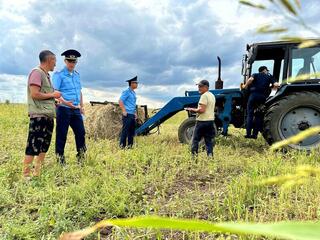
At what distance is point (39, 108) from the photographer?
202 inches

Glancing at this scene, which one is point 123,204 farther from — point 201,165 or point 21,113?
point 21,113

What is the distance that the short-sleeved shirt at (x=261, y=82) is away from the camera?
302 inches

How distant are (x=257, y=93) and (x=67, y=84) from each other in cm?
338

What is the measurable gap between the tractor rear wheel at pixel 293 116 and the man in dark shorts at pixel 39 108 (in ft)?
12.2

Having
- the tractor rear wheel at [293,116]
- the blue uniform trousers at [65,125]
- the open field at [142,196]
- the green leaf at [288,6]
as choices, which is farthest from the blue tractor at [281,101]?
the green leaf at [288,6]

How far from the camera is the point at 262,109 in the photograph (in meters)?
7.77

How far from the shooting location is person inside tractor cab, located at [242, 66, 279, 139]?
7672 millimetres

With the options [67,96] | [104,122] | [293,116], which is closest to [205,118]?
[293,116]

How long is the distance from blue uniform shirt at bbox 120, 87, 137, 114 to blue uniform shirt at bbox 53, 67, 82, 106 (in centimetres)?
228

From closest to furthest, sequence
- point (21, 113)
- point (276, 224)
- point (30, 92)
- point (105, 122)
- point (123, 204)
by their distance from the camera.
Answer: point (276, 224) → point (123, 204) → point (30, 92) → point (105, 122) → point (21, 113)

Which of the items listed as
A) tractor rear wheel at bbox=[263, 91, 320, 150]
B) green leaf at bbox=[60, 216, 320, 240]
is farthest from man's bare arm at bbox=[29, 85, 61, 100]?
green leaf at bbox=[60, 216, 320, 240]

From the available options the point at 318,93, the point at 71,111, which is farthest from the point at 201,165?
the point at 318,93

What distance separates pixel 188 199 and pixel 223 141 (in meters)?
4.66

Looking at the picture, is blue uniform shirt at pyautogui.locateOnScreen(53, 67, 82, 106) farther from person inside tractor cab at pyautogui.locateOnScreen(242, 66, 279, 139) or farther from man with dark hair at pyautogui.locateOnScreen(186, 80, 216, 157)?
person inside tractor cab at pyautogui.locateOnScreen(242, 66, 279, 139)
